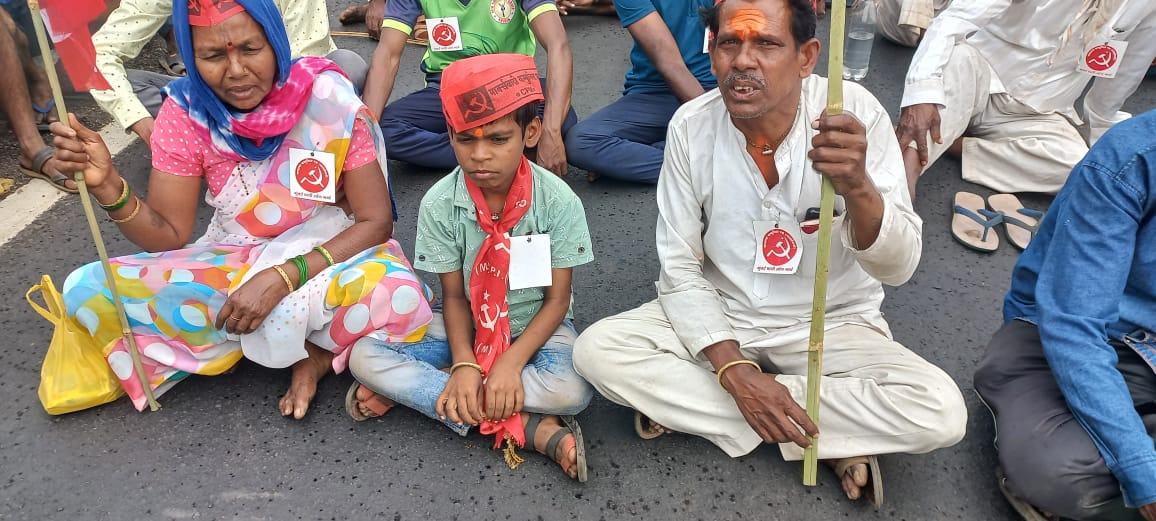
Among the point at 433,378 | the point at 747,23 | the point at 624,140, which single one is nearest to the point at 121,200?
the point at 433,378

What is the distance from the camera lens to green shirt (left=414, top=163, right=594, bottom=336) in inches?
89.6

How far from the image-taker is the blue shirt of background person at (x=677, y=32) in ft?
11.4

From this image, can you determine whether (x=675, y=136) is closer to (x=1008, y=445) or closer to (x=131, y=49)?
(x=1008, y=445)

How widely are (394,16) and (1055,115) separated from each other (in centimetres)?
291

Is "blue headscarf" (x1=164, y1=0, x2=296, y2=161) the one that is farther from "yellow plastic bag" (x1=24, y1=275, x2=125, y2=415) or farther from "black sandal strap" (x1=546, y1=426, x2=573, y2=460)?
"black sandal strap" (x1=546, y1=426, x2=573, y2=460)

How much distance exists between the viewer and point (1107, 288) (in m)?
1.91

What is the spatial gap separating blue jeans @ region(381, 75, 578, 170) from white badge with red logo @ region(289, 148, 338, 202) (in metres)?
1.19

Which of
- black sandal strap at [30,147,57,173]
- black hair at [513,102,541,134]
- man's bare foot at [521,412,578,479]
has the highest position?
black hair at [513,102,541,134]

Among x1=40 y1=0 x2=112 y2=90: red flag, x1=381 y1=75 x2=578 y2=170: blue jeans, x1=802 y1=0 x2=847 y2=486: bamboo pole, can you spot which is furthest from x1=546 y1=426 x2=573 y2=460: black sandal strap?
x1=381 y1=75 x2=578 y2=170: blue jeans

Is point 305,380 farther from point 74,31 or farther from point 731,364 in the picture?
point 731,364

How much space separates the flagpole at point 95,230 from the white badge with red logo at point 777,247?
1.70m

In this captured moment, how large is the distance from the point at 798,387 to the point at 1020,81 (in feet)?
7.40

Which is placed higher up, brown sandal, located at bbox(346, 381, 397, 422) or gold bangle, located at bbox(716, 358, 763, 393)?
gold bangle, located at bbox(716, 358, 763, 393)

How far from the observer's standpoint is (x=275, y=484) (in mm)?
2186
